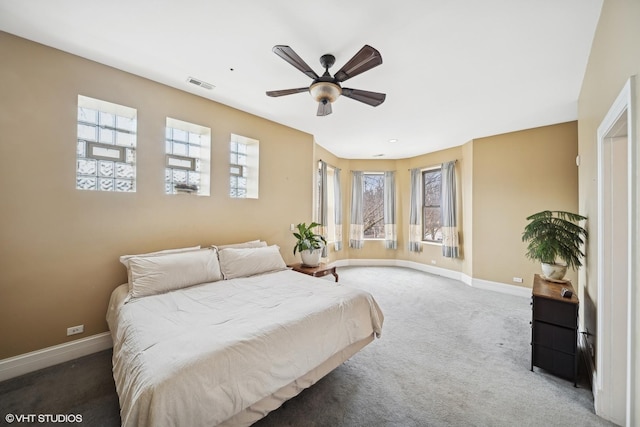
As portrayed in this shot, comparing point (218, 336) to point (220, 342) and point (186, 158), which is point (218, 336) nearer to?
point (220, 342)

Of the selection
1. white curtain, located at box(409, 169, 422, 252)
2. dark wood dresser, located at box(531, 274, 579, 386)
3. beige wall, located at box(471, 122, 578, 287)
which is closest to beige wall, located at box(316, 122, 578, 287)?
beige wall, located at box(471, 122, 578, 287)

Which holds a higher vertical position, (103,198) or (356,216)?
(103,198)

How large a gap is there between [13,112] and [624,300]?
483 centimetres

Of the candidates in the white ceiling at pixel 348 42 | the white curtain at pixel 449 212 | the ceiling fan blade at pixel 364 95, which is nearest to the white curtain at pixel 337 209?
the white curtain at pixel 449 212

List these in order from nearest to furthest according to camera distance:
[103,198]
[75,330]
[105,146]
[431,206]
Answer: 1. [75,330]
2. [103,198]
3. [105,146]
4. [431,206]

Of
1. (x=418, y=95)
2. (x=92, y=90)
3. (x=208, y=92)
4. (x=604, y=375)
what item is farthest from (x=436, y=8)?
(x=92, y=90)

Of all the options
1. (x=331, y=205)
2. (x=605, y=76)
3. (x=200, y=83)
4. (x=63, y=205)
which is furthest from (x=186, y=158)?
(x=605, y=76)

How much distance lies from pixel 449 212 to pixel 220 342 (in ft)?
17.0

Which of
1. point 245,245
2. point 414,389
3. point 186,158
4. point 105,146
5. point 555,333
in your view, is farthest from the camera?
point 245,245

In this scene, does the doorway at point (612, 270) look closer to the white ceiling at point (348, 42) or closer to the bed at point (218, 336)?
the white ceiling at point (348, 42)

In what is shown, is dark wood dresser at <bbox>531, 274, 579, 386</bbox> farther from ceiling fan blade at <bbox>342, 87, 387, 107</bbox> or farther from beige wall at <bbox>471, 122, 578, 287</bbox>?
beige wall at <bbox>471, 122, 578, 287</bbox>

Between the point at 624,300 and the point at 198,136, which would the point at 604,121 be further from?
the point at 198,136

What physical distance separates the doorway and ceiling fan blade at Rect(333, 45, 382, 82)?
4.97 ft

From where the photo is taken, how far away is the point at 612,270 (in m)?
1.66
